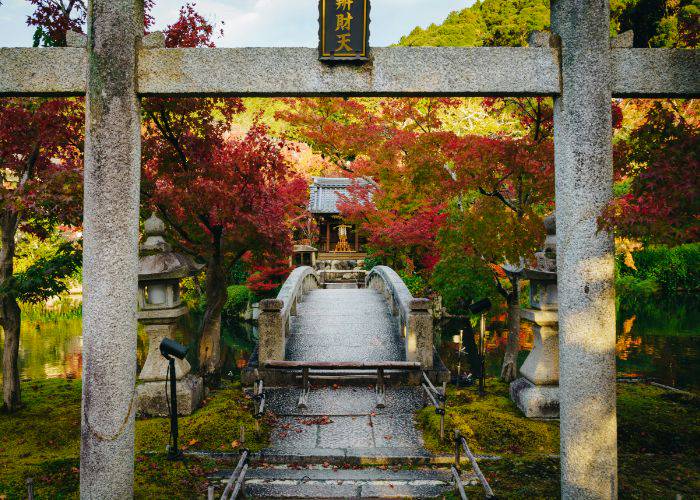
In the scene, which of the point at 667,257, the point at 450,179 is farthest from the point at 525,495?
the point at 667,257

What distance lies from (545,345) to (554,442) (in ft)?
4.32

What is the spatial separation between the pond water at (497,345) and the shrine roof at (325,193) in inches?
415

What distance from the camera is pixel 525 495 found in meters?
4.53

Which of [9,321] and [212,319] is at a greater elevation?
[9,321]

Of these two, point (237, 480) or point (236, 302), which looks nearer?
point (237, 480)

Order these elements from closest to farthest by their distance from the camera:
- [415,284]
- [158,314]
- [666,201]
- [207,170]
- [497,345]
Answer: [666,201] < [158,314] < [207,170] < [497,345] < [415,284]

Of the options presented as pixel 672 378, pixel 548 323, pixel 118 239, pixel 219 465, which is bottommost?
pixel 672 378

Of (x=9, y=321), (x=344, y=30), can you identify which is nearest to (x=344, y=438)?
(x=344, y=30)

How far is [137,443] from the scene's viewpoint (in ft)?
19.3

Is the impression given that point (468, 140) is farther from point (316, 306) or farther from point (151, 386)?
point (316, 306)

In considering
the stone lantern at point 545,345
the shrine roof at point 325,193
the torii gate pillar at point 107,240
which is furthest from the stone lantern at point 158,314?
the shrine roof at point 325,193

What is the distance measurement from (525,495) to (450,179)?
5603 millimetres

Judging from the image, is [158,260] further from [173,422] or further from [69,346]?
[69,346]

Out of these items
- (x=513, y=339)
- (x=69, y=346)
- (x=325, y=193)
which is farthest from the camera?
(x=325, y=193)
